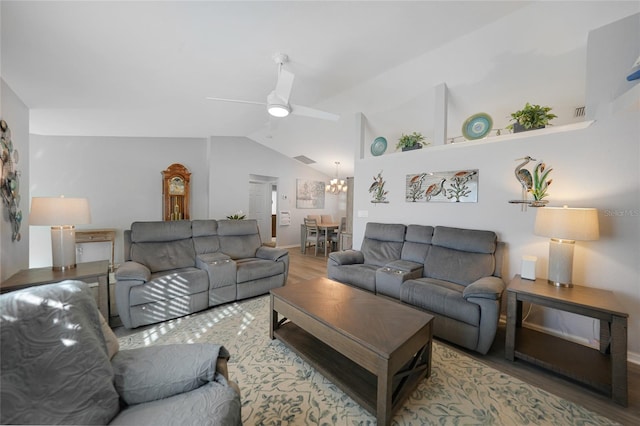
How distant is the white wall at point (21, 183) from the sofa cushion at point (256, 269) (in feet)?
6.23

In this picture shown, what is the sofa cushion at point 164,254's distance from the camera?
2844 millimetres

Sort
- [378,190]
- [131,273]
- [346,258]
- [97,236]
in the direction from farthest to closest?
[97,236] → [378,190] → [346,258] → [131,273]

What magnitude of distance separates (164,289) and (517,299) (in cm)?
321

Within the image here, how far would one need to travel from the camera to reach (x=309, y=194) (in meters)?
7.45

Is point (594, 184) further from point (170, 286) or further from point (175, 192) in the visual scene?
point (175, 192)

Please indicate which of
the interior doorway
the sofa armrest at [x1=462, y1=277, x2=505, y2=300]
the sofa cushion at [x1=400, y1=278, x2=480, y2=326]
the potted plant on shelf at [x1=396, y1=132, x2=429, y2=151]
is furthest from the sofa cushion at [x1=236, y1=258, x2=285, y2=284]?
the interior doorway

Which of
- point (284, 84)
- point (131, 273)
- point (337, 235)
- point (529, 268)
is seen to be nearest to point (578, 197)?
point (529, 268)

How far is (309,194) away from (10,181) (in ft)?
19.3

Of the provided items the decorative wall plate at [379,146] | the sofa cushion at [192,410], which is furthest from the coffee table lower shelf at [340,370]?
the decorative wall plate at [379,146]

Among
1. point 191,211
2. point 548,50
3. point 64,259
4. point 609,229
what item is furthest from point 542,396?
point 191,211

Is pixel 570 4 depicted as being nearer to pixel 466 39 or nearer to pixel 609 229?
pixel 466 39

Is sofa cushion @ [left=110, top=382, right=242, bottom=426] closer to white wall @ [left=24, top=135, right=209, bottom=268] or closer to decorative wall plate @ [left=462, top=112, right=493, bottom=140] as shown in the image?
decorative wall plate @ [left=462, top=112, right=493, bottom=140]

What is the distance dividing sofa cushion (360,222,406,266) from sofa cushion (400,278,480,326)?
2.48 feet

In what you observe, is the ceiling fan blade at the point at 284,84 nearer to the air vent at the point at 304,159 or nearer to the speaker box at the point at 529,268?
the speaker box at the point at 529,268
